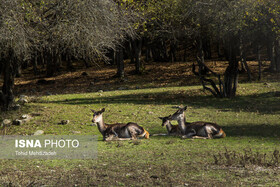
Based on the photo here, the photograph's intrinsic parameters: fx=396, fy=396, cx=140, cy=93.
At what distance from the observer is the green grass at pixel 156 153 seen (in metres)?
8.48

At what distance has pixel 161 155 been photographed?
10812 mm

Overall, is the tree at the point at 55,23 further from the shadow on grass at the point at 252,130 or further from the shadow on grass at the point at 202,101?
the shadow on grass at the point at 202,101

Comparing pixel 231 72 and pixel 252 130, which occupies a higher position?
pixel 231 72

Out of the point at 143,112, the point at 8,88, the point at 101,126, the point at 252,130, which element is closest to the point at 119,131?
the point at 101,126

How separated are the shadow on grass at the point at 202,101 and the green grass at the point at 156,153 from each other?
0.16 meters

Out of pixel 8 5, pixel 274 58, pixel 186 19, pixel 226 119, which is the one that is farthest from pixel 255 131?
pixel 274 58

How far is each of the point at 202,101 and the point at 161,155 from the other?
48.1 feet

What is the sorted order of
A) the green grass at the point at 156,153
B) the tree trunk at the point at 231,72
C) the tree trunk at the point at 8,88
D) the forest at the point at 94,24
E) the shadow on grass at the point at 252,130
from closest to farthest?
the green grass at the point at 156,153
the shadow on grass at the point at 252,130
the forest at the point at 94,24
the tree trunk at the point at 8,88
the tree trunk at the point at 231,72

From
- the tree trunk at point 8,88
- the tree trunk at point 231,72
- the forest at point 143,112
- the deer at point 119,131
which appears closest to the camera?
the forest at point 143,112

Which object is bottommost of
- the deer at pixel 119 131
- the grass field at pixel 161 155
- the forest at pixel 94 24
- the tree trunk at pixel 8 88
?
the grass field at pixel 161 155

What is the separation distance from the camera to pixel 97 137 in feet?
45.8

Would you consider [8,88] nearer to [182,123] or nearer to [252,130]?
[182,123]

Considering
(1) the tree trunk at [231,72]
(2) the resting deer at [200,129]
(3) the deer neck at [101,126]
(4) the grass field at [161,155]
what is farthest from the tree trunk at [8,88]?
(1) the tree trunk at [231,72]

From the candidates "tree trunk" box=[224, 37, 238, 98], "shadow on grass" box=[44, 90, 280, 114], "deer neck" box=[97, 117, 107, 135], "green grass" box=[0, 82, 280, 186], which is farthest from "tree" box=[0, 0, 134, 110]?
"tree trunk" box=[224, 37, 238, 98]
